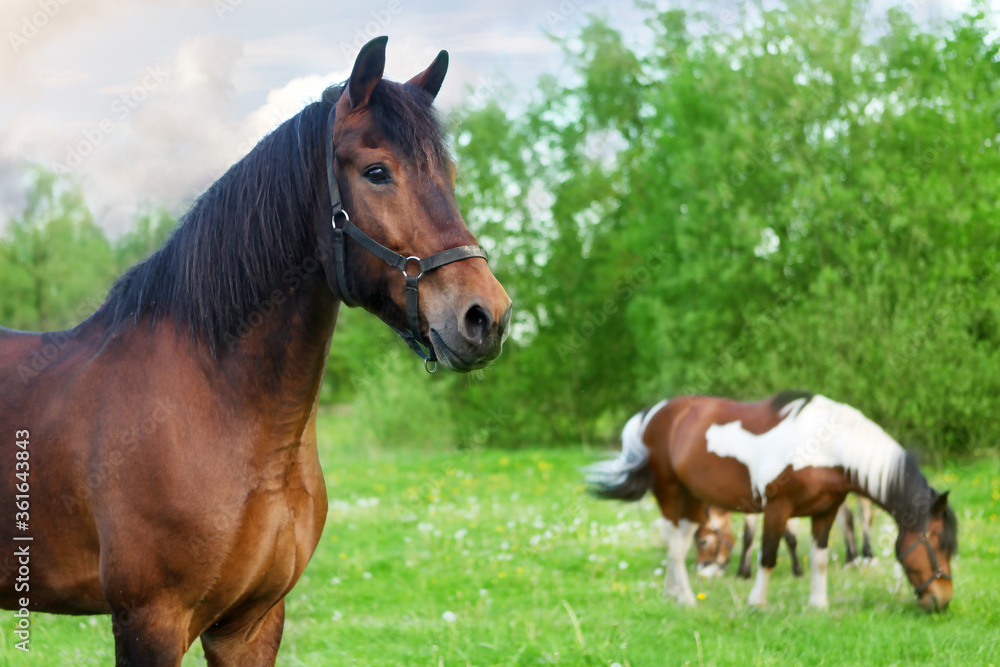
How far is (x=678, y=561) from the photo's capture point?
6.30m

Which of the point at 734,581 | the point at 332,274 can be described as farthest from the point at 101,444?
the point at 734,581

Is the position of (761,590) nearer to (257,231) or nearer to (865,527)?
(865,527)

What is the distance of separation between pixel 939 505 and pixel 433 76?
16.4ft

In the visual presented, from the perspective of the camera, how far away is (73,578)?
242cm

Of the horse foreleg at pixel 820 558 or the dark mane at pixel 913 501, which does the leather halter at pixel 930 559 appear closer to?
the dark mane at pixel 913 501

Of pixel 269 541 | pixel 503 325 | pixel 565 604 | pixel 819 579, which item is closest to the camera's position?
pixel 503 325

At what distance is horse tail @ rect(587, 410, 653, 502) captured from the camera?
7070 millimetres

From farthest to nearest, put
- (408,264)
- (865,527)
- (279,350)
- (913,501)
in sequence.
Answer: (865,527) < (913,501) < (279,350) < (408,264)

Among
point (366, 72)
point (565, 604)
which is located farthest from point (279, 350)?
point (565, 604)

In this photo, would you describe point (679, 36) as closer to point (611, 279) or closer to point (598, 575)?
point (611, 279)

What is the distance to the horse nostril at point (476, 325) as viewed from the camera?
2.11m

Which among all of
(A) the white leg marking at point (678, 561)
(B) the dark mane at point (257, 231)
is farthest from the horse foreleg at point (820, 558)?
(B) the dark mane at point (257, 231)

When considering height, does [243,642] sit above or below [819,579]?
above

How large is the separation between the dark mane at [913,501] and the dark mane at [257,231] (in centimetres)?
492
